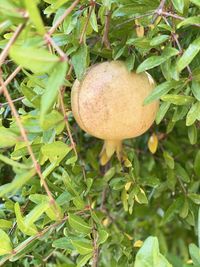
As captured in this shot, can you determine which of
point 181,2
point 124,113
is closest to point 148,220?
point 124,113

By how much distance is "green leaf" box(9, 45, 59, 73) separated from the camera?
0.58 meters

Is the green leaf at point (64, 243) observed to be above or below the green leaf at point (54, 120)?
below

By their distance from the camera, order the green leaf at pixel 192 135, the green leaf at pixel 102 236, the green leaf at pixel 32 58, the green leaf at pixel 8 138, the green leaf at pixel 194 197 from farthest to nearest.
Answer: the green leaf at pixel 194 197, the green leaf at pixel 192 135, the green leaf at pixel 102 236, the green leaf at pixel 8 138, the green leaf at pixel 32 58

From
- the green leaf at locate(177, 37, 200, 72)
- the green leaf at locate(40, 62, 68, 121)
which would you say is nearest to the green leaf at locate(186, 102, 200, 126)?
the green leaf at locate(177, 37, 200, 72)

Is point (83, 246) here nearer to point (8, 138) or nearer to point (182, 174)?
point (8, 138)

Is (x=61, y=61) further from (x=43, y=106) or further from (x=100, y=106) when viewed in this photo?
(x=100, y=106)

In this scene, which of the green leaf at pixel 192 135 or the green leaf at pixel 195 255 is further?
the green leaf at pixel 192 135

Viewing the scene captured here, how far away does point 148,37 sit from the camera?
892 millimetres

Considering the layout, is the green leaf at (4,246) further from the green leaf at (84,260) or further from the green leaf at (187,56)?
the green leaf at (187,56)

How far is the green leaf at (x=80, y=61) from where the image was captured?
0.88 meters

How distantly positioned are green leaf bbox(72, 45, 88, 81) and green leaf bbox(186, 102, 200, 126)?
186 mm

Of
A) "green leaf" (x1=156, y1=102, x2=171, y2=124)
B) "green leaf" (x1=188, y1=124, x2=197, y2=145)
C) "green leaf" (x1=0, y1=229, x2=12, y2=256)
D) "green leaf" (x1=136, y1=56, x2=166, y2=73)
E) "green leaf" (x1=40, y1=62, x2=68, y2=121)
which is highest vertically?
"green leaf" (x1=40, y1=62, x2=68, y2=121)

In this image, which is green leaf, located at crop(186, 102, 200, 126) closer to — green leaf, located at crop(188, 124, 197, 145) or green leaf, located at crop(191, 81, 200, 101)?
green leaf, located at crop(191, 81, 200, 101)

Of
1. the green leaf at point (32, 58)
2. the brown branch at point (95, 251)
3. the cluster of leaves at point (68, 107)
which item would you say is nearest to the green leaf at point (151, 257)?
the cluster of leaves at point (68, 107)
